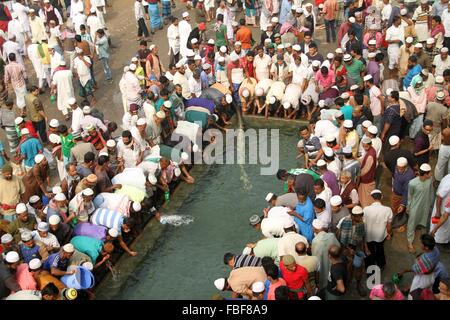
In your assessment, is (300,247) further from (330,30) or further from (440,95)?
(330,30)

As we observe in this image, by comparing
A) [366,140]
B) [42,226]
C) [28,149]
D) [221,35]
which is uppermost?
[221,35]

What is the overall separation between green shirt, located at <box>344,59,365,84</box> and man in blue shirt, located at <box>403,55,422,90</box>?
0.91 m

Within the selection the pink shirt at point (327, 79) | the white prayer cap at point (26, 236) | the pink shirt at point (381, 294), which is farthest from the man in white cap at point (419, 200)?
the white prayer cap at point (26, 236)

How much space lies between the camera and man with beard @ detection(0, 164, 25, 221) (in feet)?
33.9

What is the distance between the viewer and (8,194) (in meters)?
10.4

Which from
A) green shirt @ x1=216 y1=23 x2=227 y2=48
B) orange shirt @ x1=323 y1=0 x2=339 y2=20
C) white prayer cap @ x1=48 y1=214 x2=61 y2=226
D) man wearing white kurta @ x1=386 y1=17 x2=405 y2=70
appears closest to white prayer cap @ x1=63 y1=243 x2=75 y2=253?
white prayer cap @ x1=48 y1=214 x2=61 y2=226

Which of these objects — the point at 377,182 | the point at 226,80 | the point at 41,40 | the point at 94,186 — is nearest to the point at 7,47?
the point at 41,40

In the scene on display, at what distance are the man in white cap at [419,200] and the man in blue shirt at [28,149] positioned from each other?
6.23 meters

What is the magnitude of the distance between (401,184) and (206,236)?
3.21 meters

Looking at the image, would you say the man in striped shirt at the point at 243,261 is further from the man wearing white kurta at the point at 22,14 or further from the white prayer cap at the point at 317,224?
the man wearing white kurta at the point at 22,14

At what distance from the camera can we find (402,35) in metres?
14.6

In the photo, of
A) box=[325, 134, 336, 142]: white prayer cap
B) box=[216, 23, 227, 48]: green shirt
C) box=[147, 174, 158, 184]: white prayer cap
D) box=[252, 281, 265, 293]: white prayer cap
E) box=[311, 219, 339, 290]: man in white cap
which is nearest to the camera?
box=[252, 281, 265, 293]: white prayer cap

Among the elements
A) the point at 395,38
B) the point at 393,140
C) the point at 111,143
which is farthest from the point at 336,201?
the point at 395,38

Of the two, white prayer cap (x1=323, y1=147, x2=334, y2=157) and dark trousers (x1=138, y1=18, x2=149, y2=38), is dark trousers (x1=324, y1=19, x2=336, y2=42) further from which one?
white prayer cap (x1=323, y1=147, x2=334, y2=157)
